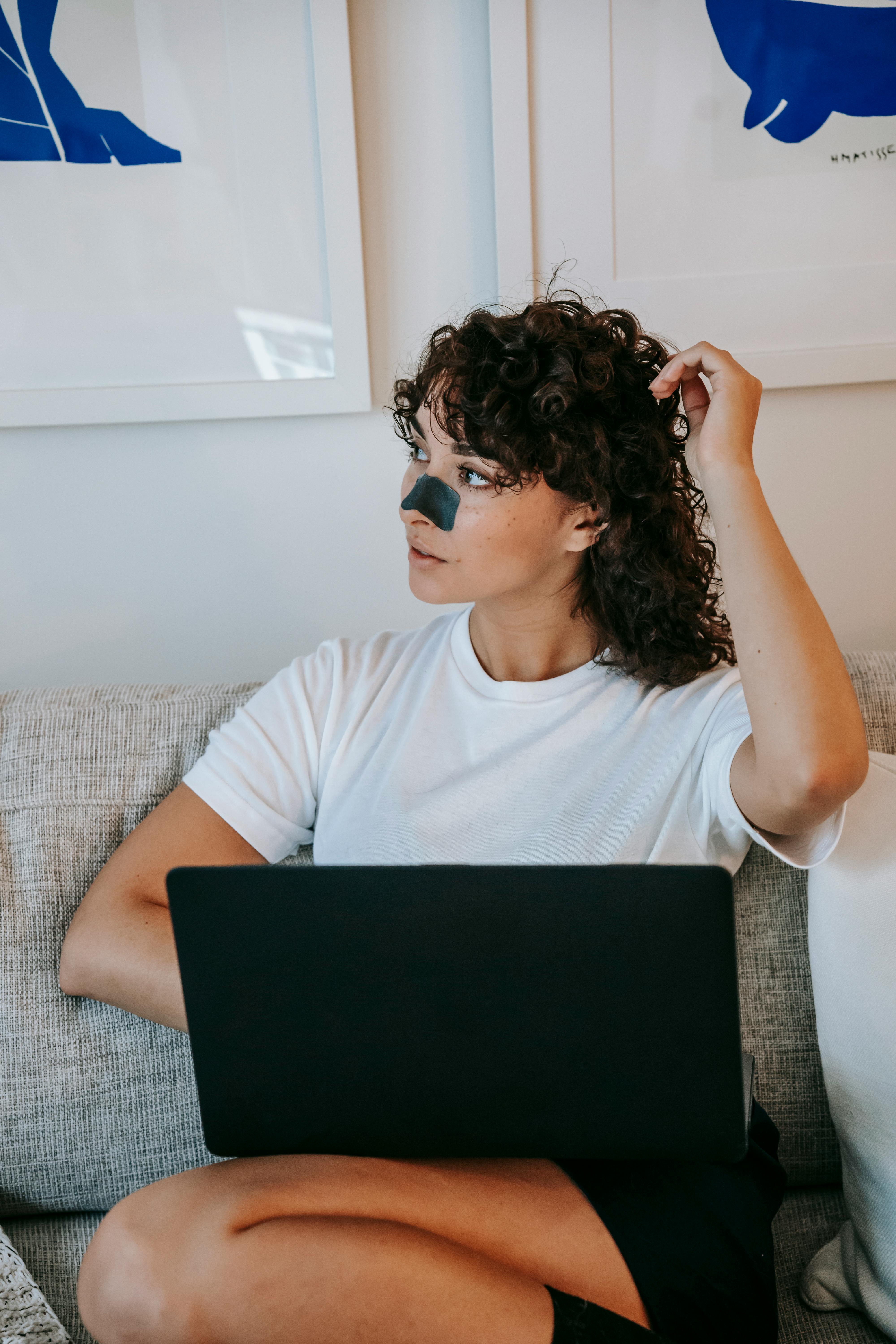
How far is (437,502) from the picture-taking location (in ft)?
3.86

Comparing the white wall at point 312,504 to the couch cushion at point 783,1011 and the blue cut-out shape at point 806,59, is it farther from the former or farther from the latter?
the couch cushion at point 783,1011

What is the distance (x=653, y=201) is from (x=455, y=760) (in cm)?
90

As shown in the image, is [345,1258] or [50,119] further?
[50,119]

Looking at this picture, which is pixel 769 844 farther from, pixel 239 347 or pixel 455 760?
pixel 239 347

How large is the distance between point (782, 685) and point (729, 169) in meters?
0.92

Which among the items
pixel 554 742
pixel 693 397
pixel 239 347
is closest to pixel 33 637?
pixel 239 347

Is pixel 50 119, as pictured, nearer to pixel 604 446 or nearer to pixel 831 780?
pixel 604 446

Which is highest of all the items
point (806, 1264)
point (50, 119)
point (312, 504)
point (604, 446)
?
point (50, 119)

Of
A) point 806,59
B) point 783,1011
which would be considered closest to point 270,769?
point 783,1011

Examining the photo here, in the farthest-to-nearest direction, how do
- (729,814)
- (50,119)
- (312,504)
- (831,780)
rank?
(312,504), (50,119), (729,814), (831,780)

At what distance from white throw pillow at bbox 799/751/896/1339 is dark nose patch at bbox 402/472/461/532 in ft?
1.80

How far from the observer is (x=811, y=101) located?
1472 millimetres

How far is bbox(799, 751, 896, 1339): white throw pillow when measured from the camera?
1.07m

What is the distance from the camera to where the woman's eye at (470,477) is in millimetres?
1170
